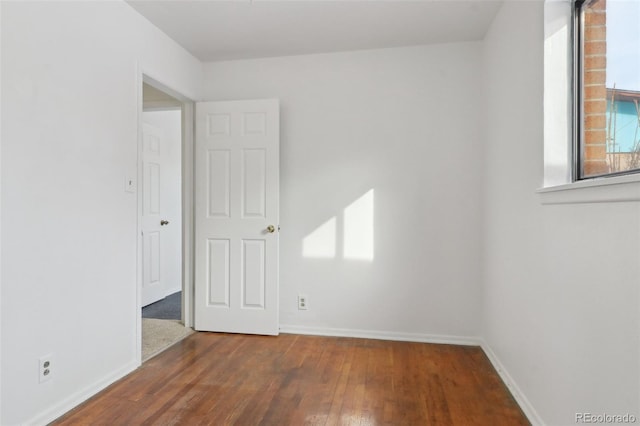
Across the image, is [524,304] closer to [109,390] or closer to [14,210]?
[109,390]

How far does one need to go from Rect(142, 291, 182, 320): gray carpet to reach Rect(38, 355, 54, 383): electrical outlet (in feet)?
5.97

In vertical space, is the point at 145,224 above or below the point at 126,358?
above

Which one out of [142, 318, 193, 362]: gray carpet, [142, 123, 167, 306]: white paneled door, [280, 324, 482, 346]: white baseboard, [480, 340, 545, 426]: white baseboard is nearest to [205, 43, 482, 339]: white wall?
[280, 324, 482, 346]: white baseboard

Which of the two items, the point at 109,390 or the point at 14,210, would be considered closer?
the point at 14,210

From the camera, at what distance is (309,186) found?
3295 mm

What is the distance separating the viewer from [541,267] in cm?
183

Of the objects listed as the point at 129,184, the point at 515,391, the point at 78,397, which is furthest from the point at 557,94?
the point at 78,397

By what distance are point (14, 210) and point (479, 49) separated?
327cm

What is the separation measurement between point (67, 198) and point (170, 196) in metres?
2.78

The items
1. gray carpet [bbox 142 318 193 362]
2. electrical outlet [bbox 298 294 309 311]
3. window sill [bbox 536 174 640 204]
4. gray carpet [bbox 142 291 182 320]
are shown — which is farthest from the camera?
gray carpet [bbox 142 291 182 320]

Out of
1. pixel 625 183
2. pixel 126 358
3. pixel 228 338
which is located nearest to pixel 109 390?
pixel 126 358

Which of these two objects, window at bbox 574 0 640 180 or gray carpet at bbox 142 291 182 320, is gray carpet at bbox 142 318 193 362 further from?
window at bbox 574 0 640 180

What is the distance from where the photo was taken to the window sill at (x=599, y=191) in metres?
1.12

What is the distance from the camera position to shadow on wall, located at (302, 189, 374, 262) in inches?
126
